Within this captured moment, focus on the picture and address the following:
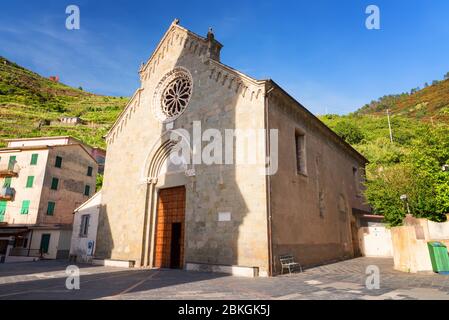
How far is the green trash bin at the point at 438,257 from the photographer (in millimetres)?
10875

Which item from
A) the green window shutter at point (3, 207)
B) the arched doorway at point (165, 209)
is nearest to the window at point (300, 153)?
the arched doorway at point (165, 209)

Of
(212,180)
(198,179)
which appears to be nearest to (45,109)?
(198,179)

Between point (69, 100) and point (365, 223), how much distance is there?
116997mm

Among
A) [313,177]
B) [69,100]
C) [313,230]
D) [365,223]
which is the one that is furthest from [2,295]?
[69,100]

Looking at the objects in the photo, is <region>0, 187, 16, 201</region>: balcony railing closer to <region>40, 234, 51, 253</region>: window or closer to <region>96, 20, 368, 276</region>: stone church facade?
<region>40, 234, 51, 253</region>: window

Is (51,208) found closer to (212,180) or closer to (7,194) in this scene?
(7,194)

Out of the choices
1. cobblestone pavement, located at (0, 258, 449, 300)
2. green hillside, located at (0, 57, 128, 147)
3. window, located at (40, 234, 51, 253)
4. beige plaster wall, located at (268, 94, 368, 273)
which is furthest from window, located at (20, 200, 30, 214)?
beige plaster wall, located at (268, 94, 368, 273)

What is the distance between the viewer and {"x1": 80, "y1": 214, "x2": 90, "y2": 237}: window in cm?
1959

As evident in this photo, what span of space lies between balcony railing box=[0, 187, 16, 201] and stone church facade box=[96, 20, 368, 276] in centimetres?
1792

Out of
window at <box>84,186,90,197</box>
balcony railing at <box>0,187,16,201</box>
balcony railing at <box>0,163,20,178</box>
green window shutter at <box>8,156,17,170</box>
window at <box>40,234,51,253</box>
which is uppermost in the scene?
green window shutter at <box>8,156,17,170</box>

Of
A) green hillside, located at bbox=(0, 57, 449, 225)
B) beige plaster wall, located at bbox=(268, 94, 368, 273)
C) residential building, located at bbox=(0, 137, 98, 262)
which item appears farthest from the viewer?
residential building, located at bbox=(0, 137, 98, 262)

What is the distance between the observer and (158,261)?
585 inches

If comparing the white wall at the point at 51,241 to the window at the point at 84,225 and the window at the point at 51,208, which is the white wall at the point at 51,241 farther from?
the window at the point at 84,225

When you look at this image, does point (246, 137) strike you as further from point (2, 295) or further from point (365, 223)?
point (365, 223)
